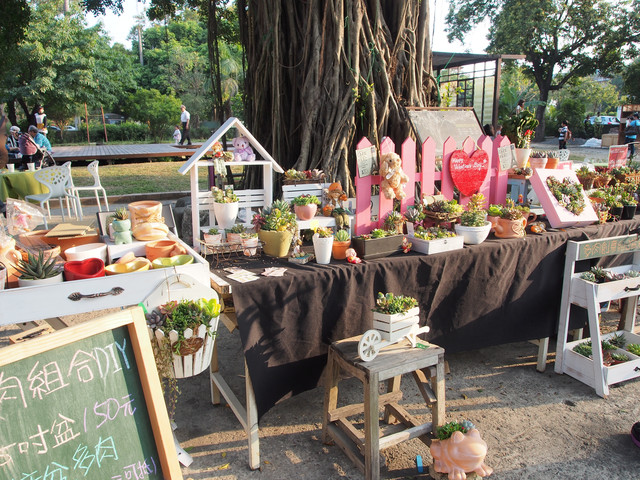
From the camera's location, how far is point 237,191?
301cm

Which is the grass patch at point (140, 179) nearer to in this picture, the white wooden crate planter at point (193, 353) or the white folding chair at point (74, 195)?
the white folding chair at point (74, 195)

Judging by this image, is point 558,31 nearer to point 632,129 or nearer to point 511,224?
point 632,129

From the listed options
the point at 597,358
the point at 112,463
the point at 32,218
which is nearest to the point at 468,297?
the point at 597,358

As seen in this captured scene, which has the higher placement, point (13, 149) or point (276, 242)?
point (13, 149)

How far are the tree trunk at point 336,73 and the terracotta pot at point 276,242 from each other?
1659mm

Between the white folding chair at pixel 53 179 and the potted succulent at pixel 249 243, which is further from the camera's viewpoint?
the white folding chair at pixel 53 179

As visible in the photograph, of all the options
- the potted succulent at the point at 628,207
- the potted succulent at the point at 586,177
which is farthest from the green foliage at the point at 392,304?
the potted succulent at the point at 586,177

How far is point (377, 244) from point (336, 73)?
201 cm

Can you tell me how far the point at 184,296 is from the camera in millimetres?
2061

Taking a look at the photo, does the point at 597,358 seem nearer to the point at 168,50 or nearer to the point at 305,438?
the point at 305,438

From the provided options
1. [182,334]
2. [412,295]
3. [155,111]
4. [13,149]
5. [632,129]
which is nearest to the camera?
[182,334]

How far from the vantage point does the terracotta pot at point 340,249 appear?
2.76m

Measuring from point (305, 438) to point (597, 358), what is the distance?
76.2 inches

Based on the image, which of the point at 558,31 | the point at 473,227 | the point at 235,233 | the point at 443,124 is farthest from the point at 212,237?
the point at 558,31
